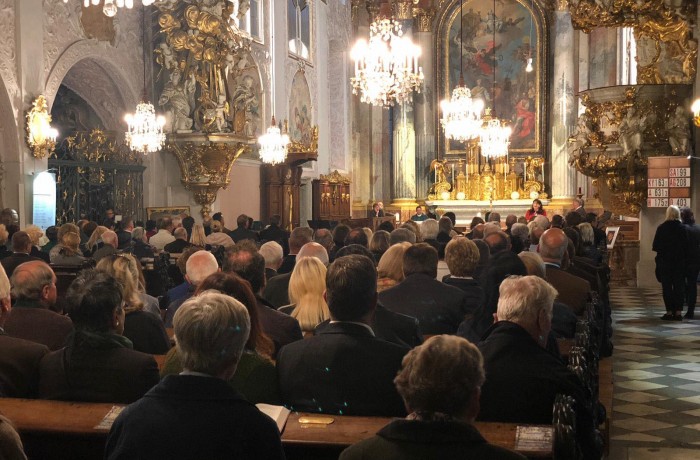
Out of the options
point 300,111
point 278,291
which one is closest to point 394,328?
point 278,291

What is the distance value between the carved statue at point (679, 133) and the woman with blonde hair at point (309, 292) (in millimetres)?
11387

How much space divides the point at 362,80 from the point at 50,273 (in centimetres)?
1048

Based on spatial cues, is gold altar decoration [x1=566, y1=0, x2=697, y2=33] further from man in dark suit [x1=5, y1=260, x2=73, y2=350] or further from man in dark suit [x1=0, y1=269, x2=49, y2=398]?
man in dark suit [x1=0, y1=269, x2=49, y2=398]

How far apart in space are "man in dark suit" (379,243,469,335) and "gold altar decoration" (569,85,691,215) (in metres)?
10.2

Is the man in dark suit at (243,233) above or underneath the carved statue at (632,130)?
underneath

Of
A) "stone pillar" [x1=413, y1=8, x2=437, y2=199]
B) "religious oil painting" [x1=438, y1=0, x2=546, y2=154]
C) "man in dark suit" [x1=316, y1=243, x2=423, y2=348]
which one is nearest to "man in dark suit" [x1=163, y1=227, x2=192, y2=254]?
"man in dark suit" [x1=316, y1=243, x2=423, y2=348]

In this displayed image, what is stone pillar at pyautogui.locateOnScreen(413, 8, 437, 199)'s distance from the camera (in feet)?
95.8

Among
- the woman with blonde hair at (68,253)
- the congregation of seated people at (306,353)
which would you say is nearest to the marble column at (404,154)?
the woman with blonde hair at (68,253)

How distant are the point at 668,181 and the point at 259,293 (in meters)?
11.0

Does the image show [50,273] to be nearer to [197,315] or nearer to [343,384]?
[343,384]

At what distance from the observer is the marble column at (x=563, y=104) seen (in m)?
→ 27.7

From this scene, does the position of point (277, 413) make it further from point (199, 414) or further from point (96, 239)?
point (96, 239)

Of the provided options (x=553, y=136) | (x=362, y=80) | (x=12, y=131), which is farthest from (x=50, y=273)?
(x=553, y=136)

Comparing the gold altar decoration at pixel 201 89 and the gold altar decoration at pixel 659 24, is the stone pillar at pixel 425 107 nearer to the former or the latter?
the gold altar decoration at pixel 201 89
